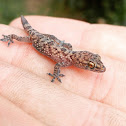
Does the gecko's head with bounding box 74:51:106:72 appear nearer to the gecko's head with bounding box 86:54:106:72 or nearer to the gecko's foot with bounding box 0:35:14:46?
the gecko's head with bounding box 86:54:106:72

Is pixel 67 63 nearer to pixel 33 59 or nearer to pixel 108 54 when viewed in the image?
pixel 33 59

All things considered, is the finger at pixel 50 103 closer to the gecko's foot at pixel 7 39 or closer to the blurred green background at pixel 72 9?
the gecko's foot at pixel 7 39

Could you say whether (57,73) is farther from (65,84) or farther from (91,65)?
(91,65)

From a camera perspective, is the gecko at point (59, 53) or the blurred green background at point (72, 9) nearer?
the gecko at point (59, 53)

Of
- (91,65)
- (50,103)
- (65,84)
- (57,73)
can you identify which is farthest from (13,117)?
(91,65)

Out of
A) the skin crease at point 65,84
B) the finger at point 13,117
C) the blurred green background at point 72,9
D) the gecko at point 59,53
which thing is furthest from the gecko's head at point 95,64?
the blurred green background at point 72,9

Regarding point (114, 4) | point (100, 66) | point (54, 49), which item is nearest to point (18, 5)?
point (114, 4)

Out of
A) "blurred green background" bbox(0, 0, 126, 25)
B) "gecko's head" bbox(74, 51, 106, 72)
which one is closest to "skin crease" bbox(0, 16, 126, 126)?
"gecko's head" bbox(74, 51, 106, 72)
